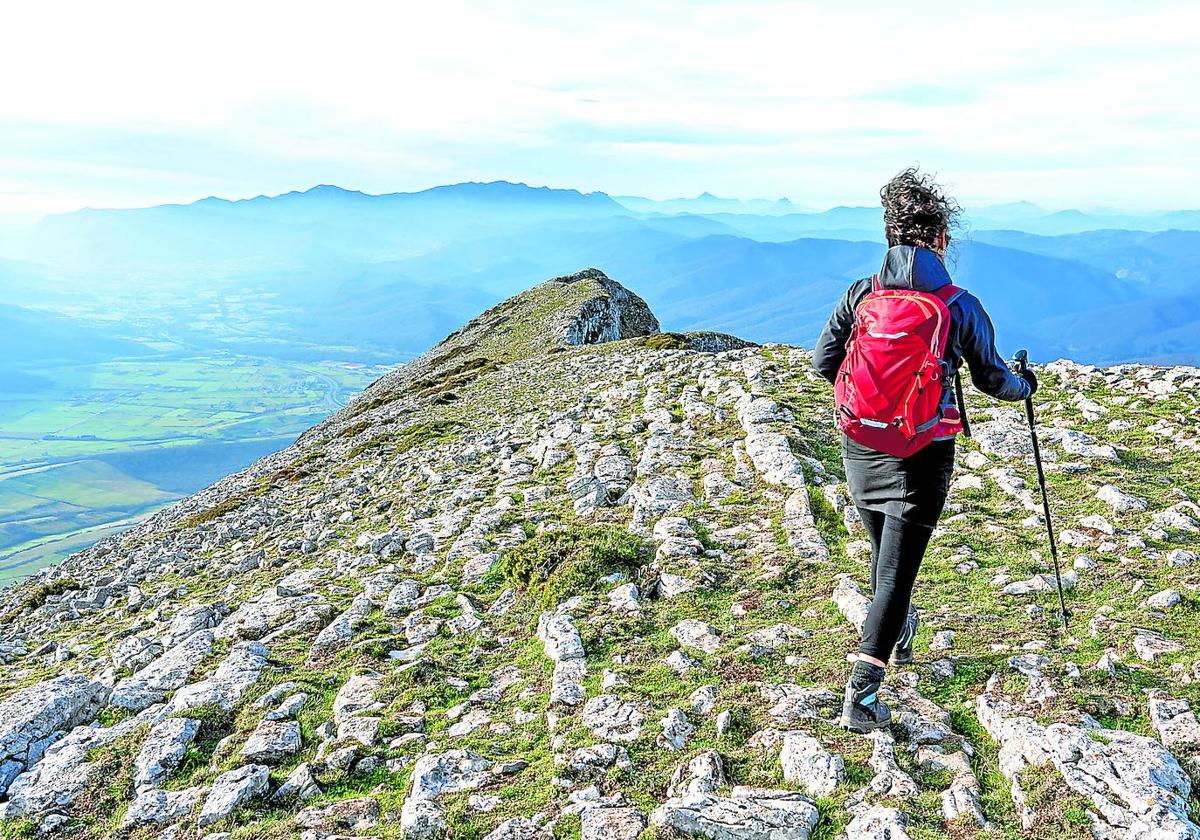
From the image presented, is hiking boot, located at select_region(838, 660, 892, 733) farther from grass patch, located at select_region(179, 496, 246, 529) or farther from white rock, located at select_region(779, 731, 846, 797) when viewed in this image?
grass patch, located at select_region(179, 496, 246, 529)

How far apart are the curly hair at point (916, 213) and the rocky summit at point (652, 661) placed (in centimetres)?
391

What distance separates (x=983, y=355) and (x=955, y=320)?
413 millimetres

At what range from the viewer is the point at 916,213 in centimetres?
619

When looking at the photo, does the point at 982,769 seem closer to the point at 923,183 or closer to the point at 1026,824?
the point at 1026,824

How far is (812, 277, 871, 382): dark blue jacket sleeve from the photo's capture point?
249 inches

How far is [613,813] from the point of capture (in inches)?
217

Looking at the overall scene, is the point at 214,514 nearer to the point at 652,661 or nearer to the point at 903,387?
the point at 652,661

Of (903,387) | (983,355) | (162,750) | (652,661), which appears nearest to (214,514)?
(162,750)

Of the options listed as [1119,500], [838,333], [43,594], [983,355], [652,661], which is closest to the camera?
[983,355]

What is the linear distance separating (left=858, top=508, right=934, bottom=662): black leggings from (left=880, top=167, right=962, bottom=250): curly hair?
232cm

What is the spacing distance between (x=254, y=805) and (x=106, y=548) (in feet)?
74.3

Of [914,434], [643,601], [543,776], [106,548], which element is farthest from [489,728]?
[106,548]

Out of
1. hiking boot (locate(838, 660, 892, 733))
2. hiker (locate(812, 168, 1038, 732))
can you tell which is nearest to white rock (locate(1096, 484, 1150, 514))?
hiker (locate(812, 168, 1038, 732))

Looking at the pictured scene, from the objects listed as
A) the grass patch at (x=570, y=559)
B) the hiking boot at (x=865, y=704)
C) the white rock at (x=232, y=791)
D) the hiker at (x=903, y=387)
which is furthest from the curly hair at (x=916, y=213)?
the white rock at (x=232, y=791)
